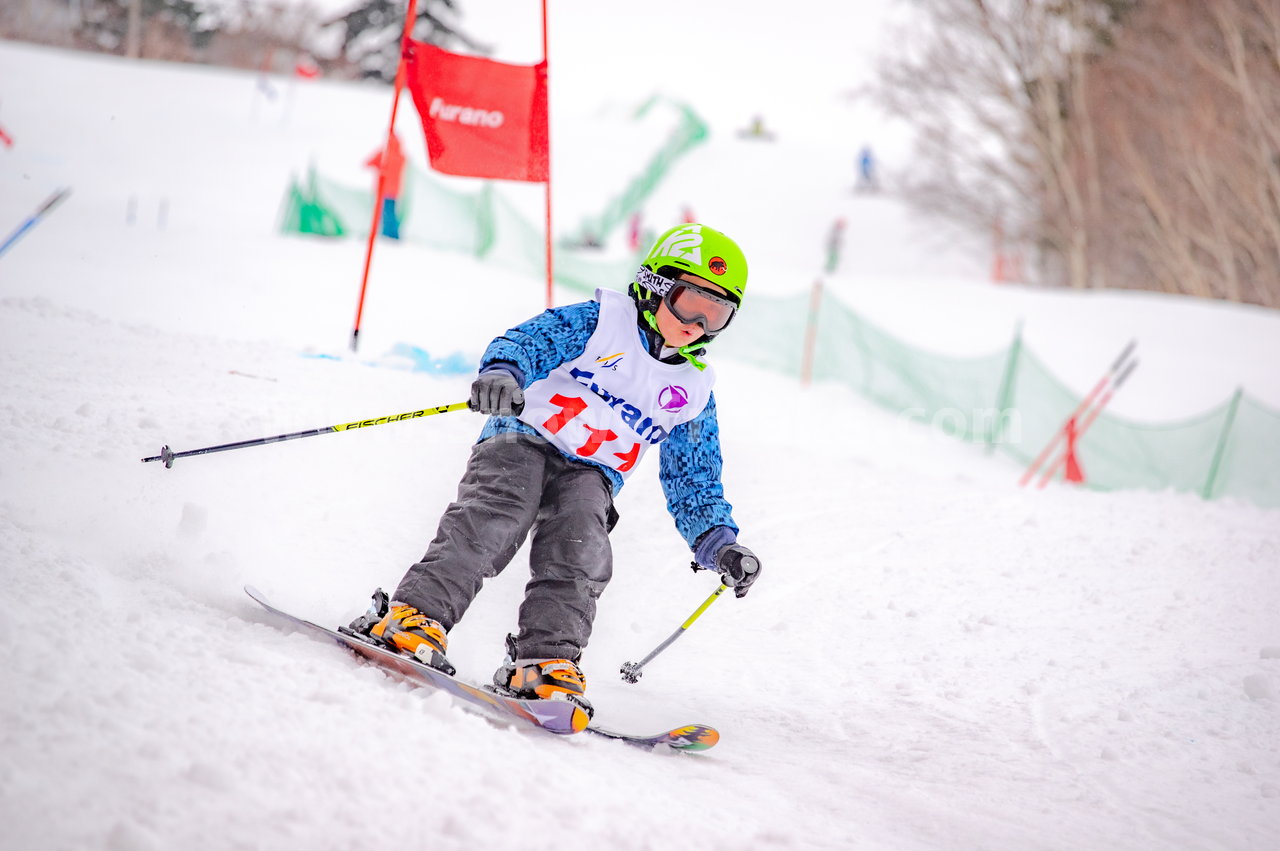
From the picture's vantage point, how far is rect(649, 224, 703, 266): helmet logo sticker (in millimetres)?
3154

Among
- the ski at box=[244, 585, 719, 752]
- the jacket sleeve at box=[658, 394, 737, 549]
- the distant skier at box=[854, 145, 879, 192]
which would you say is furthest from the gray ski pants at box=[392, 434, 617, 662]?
the distant skier at box=[854, 145, 879, 192]

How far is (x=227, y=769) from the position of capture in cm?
178

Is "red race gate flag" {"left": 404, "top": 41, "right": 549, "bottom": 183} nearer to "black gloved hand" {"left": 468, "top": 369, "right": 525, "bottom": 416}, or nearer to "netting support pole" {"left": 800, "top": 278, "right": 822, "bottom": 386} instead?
"black gloved hand" {"left": 468, "top": 369, "right": 525, "bottom": 416}

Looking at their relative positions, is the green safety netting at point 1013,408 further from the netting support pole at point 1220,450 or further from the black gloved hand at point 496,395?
the black gloved hand at point 496,395

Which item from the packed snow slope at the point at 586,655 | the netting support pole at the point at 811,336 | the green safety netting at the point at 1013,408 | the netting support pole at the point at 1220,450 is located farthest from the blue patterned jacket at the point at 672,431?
the netting support pole at the point at 811,336

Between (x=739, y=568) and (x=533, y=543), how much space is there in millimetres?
672

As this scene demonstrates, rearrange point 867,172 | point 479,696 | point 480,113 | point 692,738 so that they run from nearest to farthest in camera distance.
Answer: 1. point 479,696
2. point 692,738
3. point 480,113
4. point 867,172

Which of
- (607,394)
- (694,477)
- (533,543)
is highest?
(607,394)

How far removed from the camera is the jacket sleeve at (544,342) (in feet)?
9.68

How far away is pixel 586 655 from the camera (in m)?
3.90

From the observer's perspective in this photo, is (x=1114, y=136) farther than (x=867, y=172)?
No

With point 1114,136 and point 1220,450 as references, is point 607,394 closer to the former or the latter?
Answer: point 1220,450

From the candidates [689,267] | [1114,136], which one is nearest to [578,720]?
[689,267]

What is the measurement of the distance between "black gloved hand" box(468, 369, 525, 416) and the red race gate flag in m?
3.80
